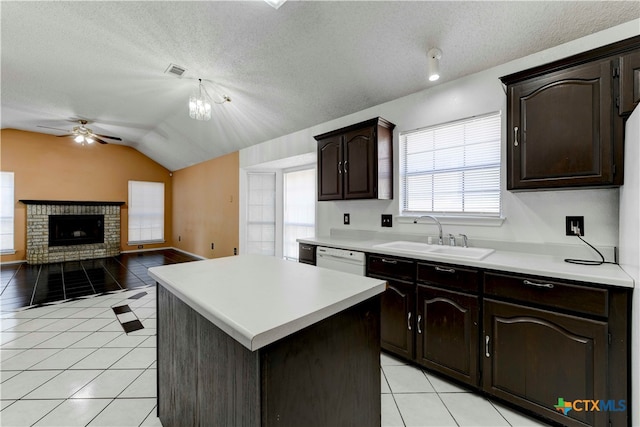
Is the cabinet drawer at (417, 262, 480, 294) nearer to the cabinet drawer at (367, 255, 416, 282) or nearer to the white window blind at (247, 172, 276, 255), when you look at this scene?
the cabinet drawer at (367, 255, 416, 282)

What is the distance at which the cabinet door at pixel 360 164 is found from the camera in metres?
2.71

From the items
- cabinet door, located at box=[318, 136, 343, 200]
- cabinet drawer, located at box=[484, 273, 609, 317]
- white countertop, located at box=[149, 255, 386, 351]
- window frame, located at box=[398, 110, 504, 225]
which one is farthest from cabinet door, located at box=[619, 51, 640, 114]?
cabinet door, located at box=[318, 136, 343, 200]

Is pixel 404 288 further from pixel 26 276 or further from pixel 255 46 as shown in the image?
pixel 26 276

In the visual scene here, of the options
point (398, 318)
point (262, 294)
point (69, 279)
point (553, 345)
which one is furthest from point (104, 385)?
point (69, 279)

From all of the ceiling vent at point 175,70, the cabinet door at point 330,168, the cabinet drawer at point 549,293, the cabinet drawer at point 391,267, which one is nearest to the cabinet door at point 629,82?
the cabinet drawer at point 549,293

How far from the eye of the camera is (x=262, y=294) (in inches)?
41.2

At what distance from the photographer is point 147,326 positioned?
2.88 m

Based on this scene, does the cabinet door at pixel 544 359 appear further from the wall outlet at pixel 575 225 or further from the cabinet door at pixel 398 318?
the wall outlet at pixel 575 225

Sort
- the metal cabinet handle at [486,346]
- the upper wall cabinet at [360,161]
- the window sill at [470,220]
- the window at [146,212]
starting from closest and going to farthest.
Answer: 1. the metal cabinet handle at [486,346]
2. the window sill at [470,220]
3. the upper wall cabinet at [360,161]
4. the window at [146,212]

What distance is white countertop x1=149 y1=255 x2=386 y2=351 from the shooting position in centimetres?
77

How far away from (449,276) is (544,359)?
0.65m

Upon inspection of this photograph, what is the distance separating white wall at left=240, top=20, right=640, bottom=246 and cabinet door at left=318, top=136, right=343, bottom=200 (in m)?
0.35

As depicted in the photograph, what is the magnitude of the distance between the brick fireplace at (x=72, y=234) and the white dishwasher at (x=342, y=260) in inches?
269

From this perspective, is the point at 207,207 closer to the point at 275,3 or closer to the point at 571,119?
the point at 275,3
